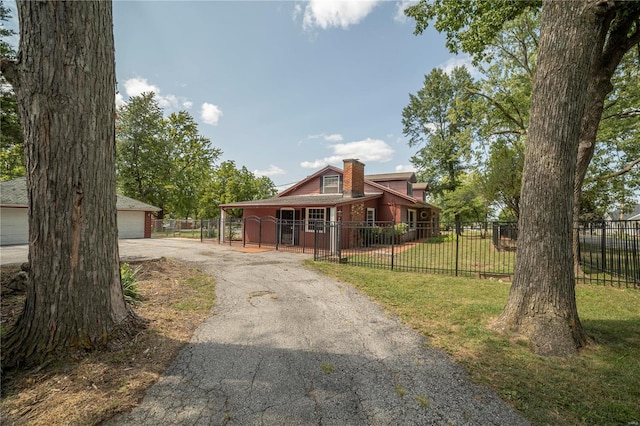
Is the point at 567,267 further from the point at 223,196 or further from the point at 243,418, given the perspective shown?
the point at 223,196

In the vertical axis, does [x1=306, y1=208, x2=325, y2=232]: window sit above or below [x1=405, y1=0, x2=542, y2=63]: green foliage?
below

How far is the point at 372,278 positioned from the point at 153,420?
615 cm

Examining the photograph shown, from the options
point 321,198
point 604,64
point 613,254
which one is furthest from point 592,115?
point 321,198

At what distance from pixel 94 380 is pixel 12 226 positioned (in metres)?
20.9

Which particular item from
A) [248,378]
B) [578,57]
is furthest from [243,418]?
[578,57]

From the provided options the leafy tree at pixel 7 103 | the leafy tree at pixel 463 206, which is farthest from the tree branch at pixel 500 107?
the leafy tree at pixel 7 103

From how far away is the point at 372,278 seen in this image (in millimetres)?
7590

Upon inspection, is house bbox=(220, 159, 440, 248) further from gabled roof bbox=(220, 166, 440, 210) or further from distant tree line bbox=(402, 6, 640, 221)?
distant tree line bbox=(402, 6, 640, 221)

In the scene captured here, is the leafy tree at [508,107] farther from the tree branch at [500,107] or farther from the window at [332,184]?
the window at [332,184]

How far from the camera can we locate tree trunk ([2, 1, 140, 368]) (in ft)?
9.03

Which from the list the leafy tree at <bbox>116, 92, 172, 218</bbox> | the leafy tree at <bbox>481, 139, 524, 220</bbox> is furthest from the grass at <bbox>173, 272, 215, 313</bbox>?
the leafy tree at <bbox>116, 92, 172, 218</bbox>

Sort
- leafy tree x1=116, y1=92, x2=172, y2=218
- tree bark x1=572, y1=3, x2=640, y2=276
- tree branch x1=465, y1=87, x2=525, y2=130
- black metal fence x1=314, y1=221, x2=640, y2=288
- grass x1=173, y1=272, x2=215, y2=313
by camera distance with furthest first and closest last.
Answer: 1. leafy tree x1=116, y1=92, x2=172, y2=218
2. tree branch x1=465, y1=87, x2=525, y2=130
3. black metal fence x1=314, y1=221, x2=640, y2=288
4. tree bark x1=572, y1=3, x2=640, y2=276
5. grass x1=173, y1=272, x2=215, y2=313

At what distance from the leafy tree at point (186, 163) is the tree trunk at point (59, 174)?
29.5m

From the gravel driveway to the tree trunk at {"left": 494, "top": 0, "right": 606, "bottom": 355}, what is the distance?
61.8 inches
